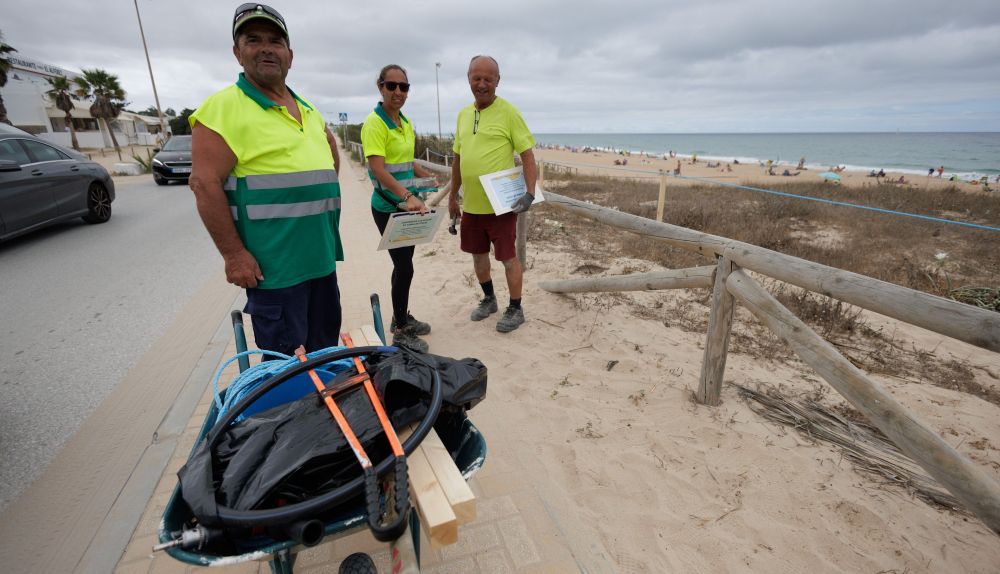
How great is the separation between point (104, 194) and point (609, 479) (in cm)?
996

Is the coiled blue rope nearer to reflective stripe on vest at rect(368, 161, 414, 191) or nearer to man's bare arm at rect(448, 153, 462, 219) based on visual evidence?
reflective stripe on vest at rect(368, 161, 414, 191)

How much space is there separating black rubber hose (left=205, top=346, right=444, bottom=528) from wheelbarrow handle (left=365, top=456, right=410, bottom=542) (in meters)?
0.07

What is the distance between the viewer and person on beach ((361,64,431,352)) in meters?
3.35

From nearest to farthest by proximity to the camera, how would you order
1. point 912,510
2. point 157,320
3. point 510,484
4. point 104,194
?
point 912,510 < point 510,484 < point 157,320 < point 104,194

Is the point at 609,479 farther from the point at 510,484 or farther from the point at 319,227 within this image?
the point at 319,227

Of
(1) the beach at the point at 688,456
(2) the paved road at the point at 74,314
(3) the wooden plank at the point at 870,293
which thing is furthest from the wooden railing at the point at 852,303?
(2) the paved road at the point at 74,314

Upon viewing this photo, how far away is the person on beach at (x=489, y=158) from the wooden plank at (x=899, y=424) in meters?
2.02

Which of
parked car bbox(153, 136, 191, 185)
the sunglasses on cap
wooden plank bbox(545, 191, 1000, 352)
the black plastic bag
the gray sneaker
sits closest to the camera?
the black plastic bag

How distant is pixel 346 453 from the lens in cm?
126

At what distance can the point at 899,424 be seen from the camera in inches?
71.4

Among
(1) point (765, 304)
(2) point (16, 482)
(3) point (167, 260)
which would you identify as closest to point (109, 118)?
(3) point (167, 260)

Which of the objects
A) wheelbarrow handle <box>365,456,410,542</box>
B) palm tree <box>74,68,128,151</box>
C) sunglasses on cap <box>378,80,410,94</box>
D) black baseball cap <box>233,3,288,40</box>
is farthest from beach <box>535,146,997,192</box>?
palm tree <box>74,68,128,151</box>

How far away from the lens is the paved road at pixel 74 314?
2831mm

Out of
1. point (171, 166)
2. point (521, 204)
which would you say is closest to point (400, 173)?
point (521, 204)
